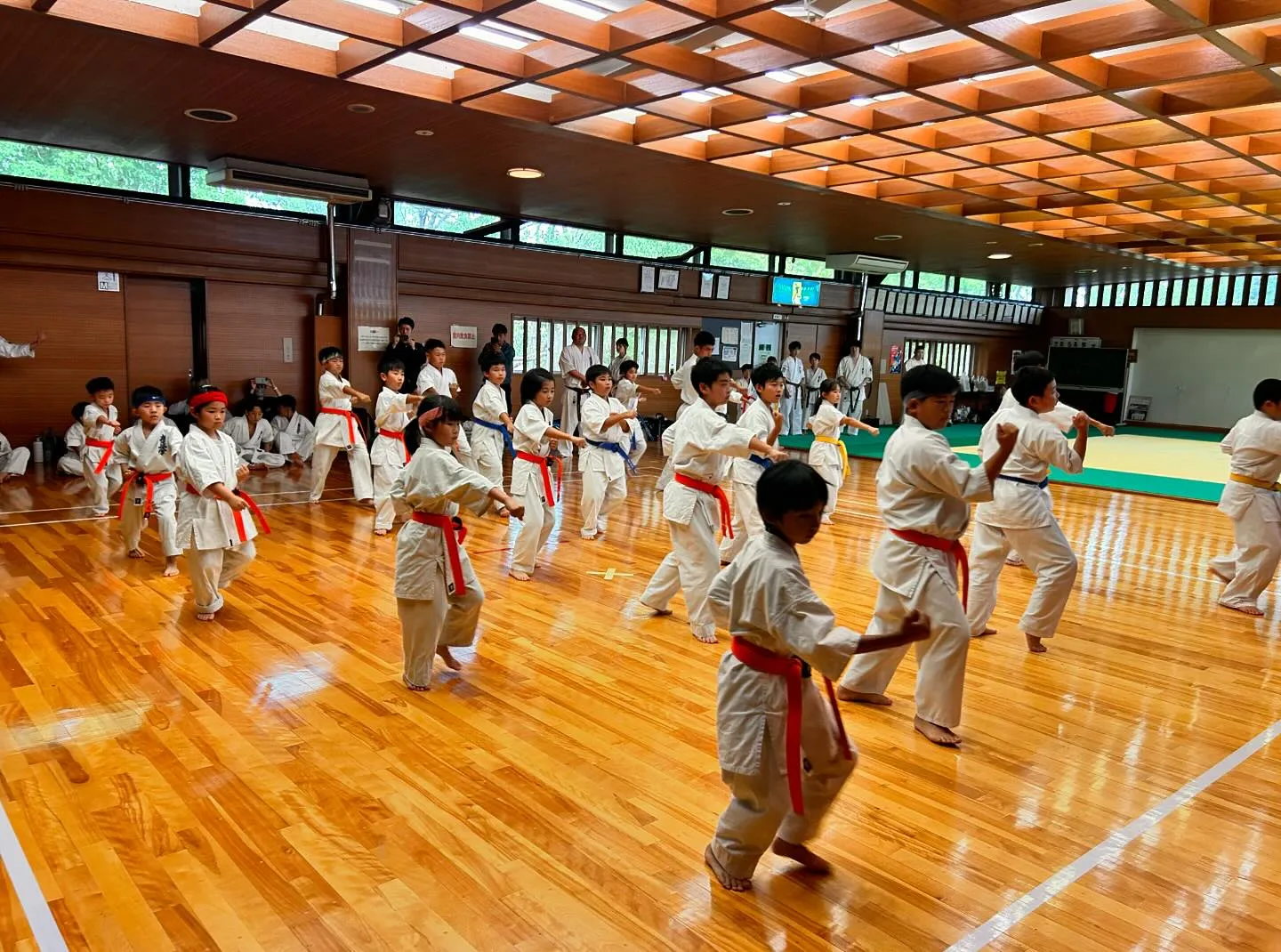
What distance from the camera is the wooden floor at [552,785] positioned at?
7.57 feet

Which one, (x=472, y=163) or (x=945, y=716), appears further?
(x=472, y=163)

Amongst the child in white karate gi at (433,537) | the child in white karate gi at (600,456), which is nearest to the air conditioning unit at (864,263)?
the child in white karate gi at (600,456)

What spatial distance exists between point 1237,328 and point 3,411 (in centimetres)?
2214

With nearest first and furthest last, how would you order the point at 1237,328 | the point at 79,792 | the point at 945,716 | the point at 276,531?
the point at 79,792, the point at 945,716, the point at 276,531, the point at 1237,328

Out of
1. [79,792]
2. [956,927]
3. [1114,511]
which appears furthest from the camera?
[1114,511]

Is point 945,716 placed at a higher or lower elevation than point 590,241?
lower

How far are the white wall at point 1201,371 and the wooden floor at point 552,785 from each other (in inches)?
660

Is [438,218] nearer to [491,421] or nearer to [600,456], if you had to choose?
[491,421]

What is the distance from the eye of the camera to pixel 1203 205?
9.09 m

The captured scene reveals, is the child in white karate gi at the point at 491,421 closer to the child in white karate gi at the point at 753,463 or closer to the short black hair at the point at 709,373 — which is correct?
the child in white karate gi at the point at 753,463

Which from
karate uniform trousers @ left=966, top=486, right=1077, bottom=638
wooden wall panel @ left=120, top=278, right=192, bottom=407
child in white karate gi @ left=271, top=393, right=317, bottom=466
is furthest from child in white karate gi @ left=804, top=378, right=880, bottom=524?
wooden wall panel @ left=120, top=278, right=192, bottom=407

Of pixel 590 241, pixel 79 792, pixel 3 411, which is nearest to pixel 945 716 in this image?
pixel 79 792

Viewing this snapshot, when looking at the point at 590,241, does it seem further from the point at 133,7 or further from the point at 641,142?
the point at 133,7

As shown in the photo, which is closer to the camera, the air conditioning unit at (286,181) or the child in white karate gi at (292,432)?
the air conditioning unit at (286,181)
